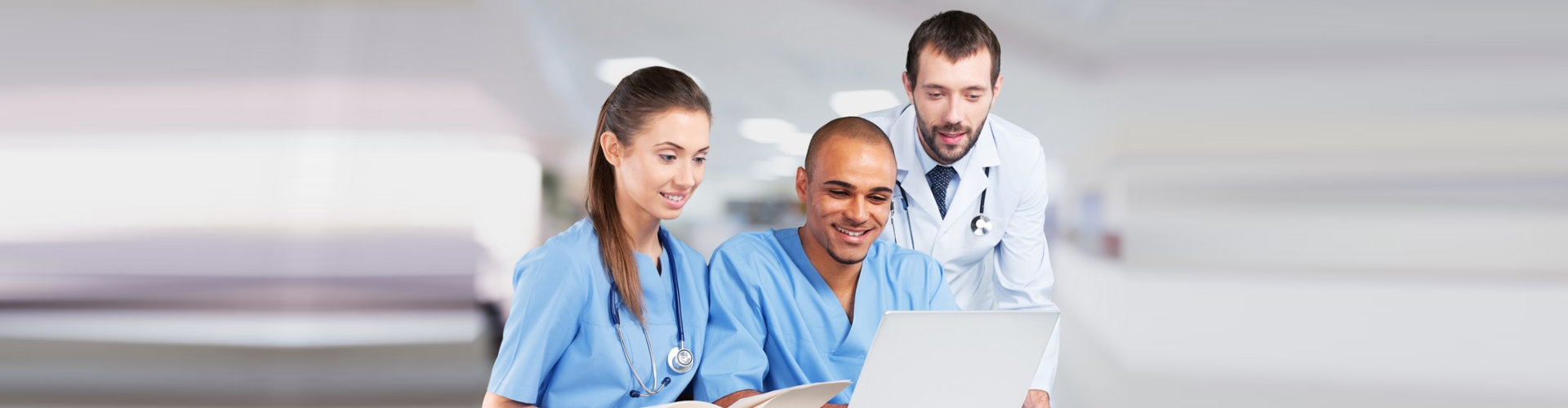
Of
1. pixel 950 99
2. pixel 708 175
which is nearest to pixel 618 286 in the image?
pixel 950 99

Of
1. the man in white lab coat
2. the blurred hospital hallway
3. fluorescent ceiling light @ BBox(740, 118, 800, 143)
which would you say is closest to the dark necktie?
the man in white lab coat

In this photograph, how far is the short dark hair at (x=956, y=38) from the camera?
1.43 metres

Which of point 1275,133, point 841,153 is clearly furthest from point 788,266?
point 1275,133

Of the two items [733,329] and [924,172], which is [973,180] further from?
[733,329]

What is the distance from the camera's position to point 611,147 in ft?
3.51

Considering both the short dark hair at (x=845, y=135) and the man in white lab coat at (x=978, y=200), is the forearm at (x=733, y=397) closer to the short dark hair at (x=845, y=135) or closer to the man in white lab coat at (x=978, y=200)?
the short dark hair at (x=845, y=135)

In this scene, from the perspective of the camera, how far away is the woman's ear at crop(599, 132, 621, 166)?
107 cm

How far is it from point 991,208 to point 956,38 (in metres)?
0.38

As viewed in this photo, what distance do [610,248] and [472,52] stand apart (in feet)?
11.1

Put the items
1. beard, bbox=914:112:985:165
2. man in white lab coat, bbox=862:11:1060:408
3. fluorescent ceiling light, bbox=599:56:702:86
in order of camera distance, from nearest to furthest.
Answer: beard, bbox=914:112:985:165
man in white lab coat, bbox=862:11:1060:408
fluorescent ceiling light, bbox=599:56:702:86

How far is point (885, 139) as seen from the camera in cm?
116

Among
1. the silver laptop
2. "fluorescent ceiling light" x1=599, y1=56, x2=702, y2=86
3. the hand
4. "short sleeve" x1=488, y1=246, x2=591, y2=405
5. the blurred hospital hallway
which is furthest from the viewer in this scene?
the blurred hospital hallway

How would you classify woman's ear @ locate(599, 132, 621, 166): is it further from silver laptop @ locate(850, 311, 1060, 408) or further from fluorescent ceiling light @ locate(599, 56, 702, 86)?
fluorescent ceiling light @ locate(599, 56, 702, 86)

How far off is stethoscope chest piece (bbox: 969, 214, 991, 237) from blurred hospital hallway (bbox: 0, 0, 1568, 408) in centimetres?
210
